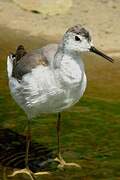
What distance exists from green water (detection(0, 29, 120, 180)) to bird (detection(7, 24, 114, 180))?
1110mm

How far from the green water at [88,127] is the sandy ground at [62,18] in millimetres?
2384

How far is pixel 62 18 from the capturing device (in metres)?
16.2

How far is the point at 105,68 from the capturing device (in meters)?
13.6

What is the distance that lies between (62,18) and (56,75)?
7784 mm

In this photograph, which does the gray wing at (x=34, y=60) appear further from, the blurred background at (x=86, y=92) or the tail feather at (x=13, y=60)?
the blurred background at (x=86, y=92)

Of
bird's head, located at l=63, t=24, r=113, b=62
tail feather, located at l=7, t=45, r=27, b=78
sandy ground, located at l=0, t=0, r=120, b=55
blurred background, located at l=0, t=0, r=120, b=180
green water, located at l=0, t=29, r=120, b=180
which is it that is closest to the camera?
bird's head, located at l=63, t=24, r=113, b=62

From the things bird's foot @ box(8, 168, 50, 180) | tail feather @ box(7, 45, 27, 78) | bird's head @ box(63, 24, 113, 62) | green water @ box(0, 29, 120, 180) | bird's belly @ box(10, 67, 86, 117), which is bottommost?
bird's foot @ box(8, 168, 50, 180)

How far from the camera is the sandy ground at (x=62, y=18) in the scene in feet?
51.0

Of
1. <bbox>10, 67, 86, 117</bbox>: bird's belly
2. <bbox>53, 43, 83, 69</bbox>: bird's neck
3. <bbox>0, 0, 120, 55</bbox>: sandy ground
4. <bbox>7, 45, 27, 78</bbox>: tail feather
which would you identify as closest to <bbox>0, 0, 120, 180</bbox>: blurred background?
<bbox>0, 0, 120, 55</bbox>: sandy ground

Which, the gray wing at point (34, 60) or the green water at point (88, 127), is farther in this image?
the green water at point (88, 127)

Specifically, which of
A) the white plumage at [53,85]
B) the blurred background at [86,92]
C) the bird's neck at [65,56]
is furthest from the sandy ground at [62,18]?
the bird's neck at [65,56]

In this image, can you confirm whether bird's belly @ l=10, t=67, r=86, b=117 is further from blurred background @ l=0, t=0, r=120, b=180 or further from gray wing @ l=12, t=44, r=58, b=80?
blurred background @ l=0, t=0, r=120, b=180

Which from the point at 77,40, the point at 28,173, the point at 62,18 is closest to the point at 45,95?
the point at 77,40

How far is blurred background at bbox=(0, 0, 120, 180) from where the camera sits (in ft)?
32.3
